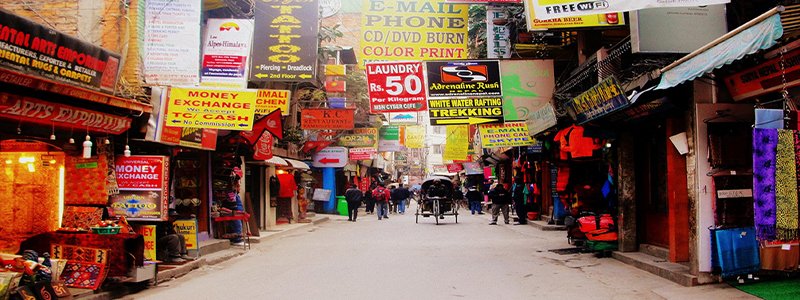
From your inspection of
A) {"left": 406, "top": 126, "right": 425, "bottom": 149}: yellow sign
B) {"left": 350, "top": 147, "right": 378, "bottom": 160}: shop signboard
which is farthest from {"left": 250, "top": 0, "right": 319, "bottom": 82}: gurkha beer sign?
{"left": 406, "top": 126, "right": 425, "bottom": 149}: yellow sign

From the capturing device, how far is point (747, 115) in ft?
29.4

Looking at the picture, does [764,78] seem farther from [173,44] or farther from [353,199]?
[353,199]

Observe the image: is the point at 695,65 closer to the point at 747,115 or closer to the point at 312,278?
the point at 747,115

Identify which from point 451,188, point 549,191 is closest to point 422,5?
point 549,191

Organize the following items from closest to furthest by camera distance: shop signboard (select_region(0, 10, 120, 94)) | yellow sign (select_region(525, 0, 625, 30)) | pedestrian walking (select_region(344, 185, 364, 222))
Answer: shop signboard (select_region(0, 10, 120, 94)) → yellow sign (select_region(525, 0, 625, 30)) → pedestrian walking (select_region(344, 185, 364, 222))

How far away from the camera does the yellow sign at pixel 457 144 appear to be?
119 feet

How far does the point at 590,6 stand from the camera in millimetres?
8867

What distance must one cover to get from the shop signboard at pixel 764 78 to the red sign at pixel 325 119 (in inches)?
628

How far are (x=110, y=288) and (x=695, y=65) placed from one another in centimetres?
871

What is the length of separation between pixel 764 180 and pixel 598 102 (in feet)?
14.5

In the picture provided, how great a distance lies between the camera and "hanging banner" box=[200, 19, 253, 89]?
12844mm

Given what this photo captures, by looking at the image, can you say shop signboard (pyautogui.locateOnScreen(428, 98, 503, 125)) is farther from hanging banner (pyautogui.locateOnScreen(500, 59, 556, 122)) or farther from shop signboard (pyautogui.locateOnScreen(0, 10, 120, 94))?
shop signboard (pyautogui.locateOnScreen(0, 10, 120, 94))

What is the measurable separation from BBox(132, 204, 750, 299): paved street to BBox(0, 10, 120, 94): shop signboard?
3.30 meters

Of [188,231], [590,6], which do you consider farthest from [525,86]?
[188,231]
